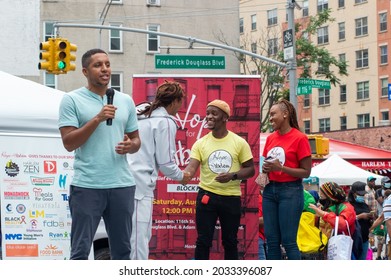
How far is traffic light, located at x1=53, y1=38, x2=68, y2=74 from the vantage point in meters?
24.6

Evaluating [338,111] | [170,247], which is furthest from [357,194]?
[338,111]

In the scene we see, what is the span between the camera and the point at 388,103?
74.9 m

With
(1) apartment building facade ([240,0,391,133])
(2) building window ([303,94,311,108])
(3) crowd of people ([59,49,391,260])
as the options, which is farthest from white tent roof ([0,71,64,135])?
(2) building window ([303,94,311,108])

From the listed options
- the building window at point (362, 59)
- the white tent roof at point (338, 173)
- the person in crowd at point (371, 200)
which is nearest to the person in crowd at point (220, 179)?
the person in crowd at point (371, 200)

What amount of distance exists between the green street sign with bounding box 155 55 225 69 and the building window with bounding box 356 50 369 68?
2135 inches

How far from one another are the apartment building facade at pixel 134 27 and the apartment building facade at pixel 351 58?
51.1 ft

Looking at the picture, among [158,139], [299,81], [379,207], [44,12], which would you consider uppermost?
[44,12]

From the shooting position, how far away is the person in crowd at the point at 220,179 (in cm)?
919

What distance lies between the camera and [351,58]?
79500 millimetres

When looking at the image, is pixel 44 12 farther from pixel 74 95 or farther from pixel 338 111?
pixel 74 95

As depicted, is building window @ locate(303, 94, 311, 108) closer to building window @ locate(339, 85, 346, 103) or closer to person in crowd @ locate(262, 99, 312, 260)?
building window @ locate(339, 85, 346, 103)

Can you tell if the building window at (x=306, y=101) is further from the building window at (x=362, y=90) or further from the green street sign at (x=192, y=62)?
the green street sign at (x=192, y=62)

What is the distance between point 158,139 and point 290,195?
4.72ft
